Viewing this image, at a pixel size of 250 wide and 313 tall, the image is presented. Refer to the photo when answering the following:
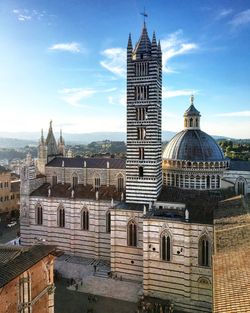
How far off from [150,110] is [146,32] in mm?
8820

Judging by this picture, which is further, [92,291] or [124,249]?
[124,249]

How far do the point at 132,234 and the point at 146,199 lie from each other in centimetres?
391

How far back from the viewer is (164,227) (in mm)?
30703

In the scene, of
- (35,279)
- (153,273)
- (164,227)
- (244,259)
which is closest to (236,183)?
(164,227)

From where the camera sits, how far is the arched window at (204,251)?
29.4 metres

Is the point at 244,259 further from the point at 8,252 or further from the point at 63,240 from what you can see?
the point at 63,240

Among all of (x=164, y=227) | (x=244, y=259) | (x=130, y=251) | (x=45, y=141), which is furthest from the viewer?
(x=45, y=141)

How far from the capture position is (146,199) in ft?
116

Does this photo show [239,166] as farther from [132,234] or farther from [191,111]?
[132,234]

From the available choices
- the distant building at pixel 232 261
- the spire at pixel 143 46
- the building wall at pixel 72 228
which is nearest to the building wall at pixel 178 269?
the distant building at pixel 232 261

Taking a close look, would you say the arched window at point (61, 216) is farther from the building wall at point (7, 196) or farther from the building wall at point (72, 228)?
the building wall at point (7, 196)

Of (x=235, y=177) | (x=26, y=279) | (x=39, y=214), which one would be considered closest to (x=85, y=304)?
(x=26, y=279)

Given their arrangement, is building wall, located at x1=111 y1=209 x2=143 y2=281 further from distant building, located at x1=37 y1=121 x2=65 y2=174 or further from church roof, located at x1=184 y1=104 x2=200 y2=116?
distant building, located at x1=37 y1=121 x2=65 y2=174

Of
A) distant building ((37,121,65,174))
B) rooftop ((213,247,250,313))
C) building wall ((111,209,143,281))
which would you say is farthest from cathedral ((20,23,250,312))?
rooftop ((213,247,250,313))
